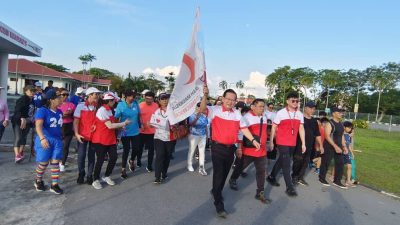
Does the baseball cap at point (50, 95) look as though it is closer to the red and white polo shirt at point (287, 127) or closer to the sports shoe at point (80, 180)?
the sports shoe at point (80, 180)

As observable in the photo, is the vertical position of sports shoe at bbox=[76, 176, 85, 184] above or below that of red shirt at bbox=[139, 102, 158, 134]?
below

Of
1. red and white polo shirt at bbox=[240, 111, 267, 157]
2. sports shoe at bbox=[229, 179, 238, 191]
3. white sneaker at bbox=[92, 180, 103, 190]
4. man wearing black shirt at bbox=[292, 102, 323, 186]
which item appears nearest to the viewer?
red and white polo shirt at bbox=[240, 111, 267, 157]

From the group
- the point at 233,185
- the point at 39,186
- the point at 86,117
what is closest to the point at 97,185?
the point at 39,186

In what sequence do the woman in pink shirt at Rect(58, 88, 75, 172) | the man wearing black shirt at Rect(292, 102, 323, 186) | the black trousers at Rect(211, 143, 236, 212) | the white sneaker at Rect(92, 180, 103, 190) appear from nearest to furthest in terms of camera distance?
1. the black trousers at Rect(211, 143, 236, 212)
2. the white sneaker at Rect(92, 180, 103, 190)
3. the woman in pink shirt at Rect(58, 88, 75, 172)
4. the man wearing black shirt at Rect(292, 102, 323, 186)

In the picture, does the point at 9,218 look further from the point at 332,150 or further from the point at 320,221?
the point at 332,150

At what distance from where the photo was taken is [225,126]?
5.23 m

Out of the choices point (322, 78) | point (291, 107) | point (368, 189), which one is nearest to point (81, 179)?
point (291, 107)

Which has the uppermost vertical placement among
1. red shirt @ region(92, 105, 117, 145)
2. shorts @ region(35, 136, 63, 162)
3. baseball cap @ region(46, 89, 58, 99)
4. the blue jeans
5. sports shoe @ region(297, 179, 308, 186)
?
baseball cap @ region(46, 89, 58, 99)

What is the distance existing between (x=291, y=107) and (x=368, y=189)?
2.97 metres

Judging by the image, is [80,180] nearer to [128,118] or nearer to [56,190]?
[56,190]

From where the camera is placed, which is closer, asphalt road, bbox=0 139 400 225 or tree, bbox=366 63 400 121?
asphalt road, bbox=0 139 400 225

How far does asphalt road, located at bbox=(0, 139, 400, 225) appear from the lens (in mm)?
4746

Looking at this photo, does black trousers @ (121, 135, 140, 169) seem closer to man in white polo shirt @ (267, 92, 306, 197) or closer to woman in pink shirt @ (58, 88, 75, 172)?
woman in pink shirt @ (58, 88, 75, 172)

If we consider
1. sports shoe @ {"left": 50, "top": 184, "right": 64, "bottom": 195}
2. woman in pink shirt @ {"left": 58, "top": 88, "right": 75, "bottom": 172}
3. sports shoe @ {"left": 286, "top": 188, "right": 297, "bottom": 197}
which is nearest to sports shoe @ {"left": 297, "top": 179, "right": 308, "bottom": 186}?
sports shoe @ {"left": 286, "top": 188, "right": 297, "bottom": 197}
